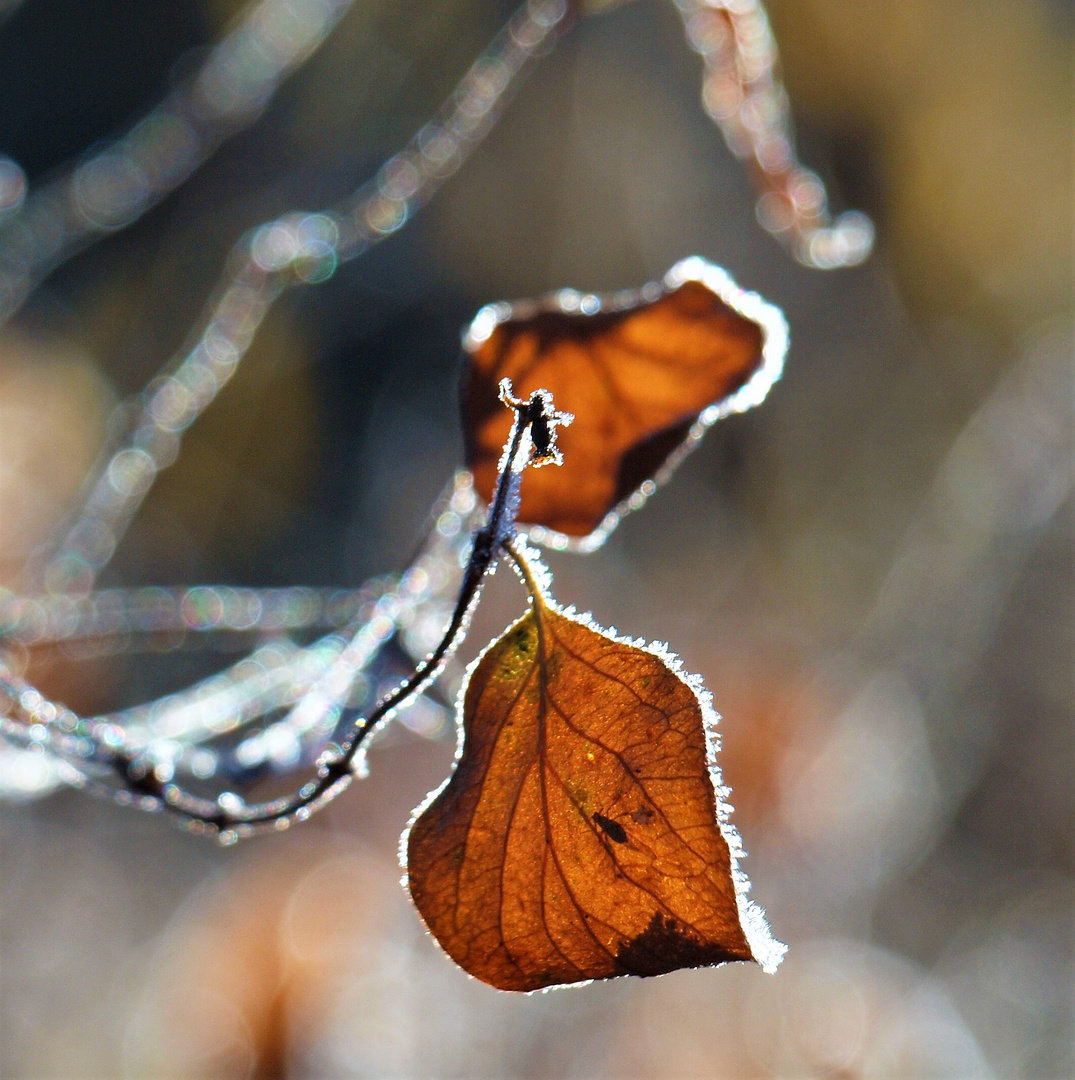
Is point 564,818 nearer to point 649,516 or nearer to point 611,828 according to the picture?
point 611,828

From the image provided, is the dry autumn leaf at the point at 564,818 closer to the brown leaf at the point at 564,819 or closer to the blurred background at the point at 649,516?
the brown leaf at the point at 564,819

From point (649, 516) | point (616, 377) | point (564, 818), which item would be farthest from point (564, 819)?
point (649, 516)

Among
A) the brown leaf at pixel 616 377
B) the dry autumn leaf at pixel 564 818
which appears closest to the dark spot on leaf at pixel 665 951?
the dry autumn leaf at pixel 564 818

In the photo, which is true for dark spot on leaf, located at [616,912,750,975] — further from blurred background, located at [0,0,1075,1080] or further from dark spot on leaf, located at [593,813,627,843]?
blurred background, located at [0,0,1075,1080]

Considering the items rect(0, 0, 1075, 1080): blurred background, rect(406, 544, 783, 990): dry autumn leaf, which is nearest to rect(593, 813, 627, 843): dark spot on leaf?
rect(406, 544, 783, 990): dry autumn leaf

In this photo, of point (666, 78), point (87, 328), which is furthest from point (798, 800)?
point (87, 328)

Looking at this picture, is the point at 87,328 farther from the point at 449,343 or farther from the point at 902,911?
the point at 902,911

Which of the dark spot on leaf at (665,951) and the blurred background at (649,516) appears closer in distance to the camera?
the dark spot on leaf at (665,951)
